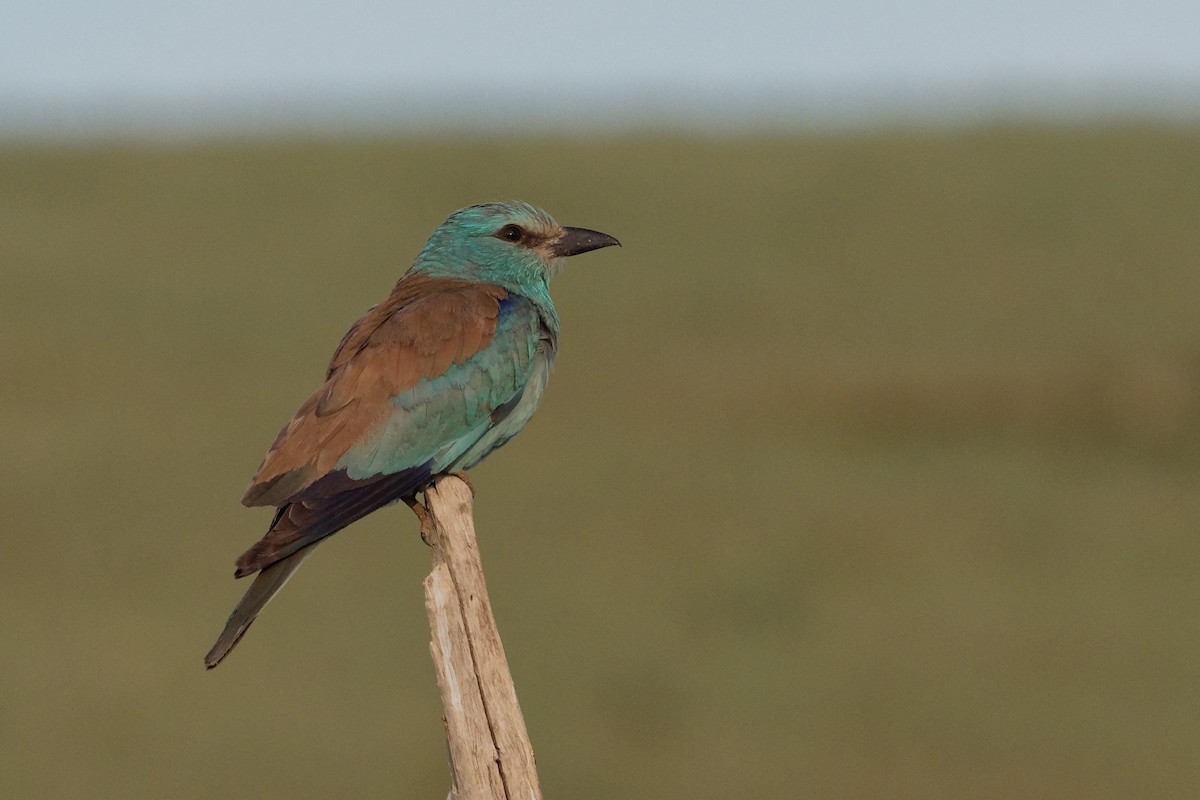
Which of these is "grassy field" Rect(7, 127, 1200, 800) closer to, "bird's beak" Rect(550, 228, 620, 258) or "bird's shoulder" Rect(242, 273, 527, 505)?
"bird's beak" Rect(550, 228, 620, 258)

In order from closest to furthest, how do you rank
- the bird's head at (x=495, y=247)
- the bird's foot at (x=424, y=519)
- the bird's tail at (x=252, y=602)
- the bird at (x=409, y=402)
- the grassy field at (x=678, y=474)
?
the bird's tail at (x=252, y=602)
the bird at (x=409, y=402)
the bird's foot at (x=424, y=519)
the bird's head at (x=495, y=247)
the grassy field at (x=678, y=474)

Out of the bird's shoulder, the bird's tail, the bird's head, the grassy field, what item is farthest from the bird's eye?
the grassy field

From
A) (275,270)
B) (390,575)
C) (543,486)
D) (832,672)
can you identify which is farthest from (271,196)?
(832,672)

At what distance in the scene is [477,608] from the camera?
17.2ft

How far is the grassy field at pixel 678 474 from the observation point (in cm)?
1433

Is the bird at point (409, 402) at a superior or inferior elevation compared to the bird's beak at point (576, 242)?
inferior

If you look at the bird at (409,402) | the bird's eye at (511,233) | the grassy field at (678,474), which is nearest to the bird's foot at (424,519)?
the bird at (409,402)

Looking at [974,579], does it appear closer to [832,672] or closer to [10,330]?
[832,672]

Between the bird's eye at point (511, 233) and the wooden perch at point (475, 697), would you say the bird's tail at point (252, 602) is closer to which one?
the wooden perch at point (475, 697)

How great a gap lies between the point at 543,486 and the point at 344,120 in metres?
14.3

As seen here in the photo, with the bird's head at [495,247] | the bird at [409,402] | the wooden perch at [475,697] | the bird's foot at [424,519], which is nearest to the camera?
the wooden perch at [475,697]

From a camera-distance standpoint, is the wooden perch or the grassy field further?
the grassy field

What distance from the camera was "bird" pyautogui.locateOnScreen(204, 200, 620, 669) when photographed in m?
6.09

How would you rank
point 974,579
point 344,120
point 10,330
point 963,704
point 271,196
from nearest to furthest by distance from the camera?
point 963,704 < point 974,579 < point 10,330 < point 271,196 < point 344,120
